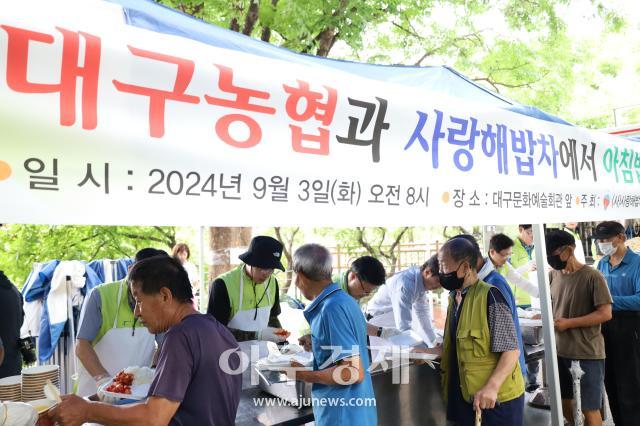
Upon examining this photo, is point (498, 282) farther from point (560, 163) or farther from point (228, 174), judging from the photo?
point (228, 174)

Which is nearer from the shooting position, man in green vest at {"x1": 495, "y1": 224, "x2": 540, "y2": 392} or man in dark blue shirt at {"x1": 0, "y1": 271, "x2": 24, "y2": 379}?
man in dark blue shirt at {"x1": 0, "y1": 271, "x2": 24, "y2": 379}

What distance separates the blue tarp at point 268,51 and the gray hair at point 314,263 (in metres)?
0.83

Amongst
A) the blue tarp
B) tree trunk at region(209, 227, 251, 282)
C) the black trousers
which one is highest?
the blue tarp

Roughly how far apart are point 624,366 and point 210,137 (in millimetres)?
4248

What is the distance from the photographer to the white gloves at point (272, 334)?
136 inches

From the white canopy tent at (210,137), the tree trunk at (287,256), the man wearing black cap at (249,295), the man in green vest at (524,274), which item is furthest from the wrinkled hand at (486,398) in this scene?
the tree trunk at (287,256)

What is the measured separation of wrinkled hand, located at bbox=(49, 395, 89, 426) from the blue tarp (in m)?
1.34

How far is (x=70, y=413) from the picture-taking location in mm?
1785

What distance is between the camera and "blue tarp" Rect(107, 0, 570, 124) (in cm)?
152

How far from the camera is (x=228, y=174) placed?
156 centimetres

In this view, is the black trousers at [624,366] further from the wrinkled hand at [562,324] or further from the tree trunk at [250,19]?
the tree trunk at [250,19]

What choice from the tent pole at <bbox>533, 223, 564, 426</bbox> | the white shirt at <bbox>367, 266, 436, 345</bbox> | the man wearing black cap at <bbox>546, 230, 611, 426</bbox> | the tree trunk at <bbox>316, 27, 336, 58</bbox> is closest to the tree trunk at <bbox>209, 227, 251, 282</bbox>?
the white shirt at <bbox>367, 266, 436, 345</bbox>

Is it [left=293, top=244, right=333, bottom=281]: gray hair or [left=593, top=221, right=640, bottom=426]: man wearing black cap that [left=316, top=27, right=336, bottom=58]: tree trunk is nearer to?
[left=593, top=221, right=640, bottom=426]: man wearing black cap

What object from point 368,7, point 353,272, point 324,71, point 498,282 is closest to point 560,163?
point 498,282
